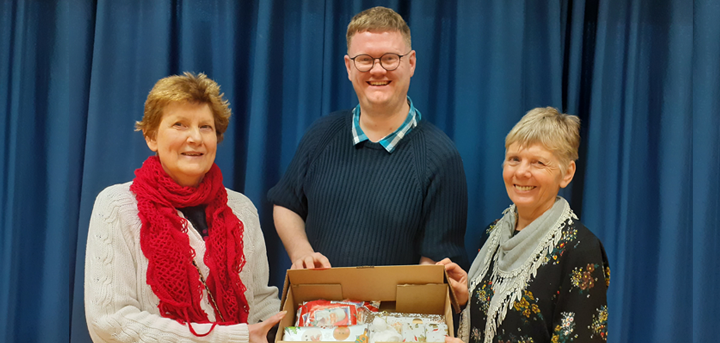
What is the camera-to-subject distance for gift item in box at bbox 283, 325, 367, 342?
→ 1.43 meters

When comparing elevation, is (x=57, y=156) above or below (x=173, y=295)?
above

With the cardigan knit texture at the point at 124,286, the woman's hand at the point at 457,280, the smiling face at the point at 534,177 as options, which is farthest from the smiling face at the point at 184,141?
the smiling face at the point at 534,177

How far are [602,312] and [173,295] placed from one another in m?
1.23

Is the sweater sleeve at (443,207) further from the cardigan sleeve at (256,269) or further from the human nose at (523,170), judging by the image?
the cardigan sleeve at (256,269)

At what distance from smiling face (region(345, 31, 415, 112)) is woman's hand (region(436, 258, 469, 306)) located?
600mm

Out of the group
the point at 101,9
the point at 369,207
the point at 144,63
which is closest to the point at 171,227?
the point at 369,207

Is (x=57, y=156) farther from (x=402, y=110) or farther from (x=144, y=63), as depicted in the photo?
(x=402, y=110)

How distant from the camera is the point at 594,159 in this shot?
2307mm

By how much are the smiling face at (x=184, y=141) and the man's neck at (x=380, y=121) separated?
0.57m

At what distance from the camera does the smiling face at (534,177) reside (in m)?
1.58

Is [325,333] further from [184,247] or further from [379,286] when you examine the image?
[184,247]

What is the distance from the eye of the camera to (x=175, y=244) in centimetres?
156

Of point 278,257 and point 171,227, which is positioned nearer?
point 171,227

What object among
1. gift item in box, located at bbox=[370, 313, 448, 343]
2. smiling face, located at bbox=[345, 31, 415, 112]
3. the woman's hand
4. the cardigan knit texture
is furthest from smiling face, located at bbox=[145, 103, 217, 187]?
the woman's hand
